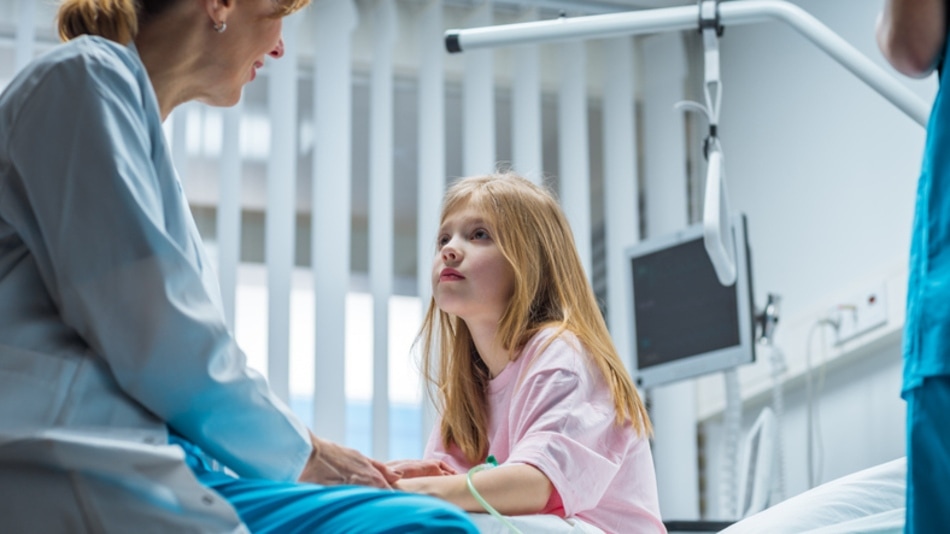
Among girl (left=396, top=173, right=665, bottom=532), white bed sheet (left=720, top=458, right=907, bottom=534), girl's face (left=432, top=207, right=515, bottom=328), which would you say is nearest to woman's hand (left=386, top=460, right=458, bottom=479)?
girl (left=396, top=173, right=665, bottom=532)

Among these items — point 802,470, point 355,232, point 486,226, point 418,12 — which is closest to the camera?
point 486,226

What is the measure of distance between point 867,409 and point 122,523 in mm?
2402

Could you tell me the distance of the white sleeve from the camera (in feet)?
3.92

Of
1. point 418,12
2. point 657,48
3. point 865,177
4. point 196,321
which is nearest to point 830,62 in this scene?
point 865,177

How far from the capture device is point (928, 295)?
1.15 meters

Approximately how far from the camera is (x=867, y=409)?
124 inches

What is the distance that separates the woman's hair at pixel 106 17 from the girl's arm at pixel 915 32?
0.83 metres

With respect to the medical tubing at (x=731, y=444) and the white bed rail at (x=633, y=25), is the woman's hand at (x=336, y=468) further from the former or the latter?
the medical tubing at (x=731, y=444)

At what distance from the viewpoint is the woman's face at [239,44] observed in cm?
155

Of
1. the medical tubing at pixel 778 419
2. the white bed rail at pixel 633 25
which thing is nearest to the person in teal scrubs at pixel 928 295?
the white bed rail at pixel 633 25

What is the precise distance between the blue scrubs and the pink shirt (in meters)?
0.59

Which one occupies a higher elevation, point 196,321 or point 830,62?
point 830,62

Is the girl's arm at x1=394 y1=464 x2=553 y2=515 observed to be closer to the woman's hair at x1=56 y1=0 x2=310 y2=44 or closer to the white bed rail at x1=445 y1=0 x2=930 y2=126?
the woman's hair at x1=56 y1=0 x2=310 y2=44

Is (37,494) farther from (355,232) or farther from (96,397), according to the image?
(355,232)
